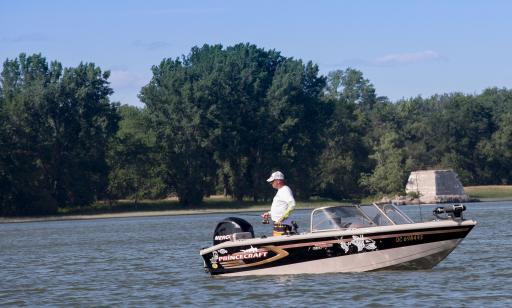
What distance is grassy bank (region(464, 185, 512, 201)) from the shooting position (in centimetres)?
11494

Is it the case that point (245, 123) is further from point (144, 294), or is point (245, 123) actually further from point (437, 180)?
point (144, 294)

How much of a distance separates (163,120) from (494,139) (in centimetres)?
4171

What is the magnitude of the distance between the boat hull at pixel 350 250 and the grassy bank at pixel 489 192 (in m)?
90.9

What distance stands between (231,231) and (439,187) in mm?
83182

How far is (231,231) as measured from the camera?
24.9 metres

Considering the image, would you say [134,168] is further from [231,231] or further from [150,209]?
[231,231]

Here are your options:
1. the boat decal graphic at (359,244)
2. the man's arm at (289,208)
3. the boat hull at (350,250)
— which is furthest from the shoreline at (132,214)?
the boat decal graphic at (359,244)

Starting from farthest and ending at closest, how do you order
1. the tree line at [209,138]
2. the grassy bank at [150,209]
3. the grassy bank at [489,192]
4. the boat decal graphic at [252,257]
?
the grassy bank at [489,192]
the tree line at [209,138]
the grassy bank at [150,209]
the boat decal graphic at [252,257]

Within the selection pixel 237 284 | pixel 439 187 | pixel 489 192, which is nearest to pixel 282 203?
pixel 237 284

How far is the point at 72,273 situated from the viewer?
29.8 metres

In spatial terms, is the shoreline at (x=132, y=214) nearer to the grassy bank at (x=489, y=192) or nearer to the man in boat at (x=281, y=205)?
the grassy bank at (x=489, y=192)

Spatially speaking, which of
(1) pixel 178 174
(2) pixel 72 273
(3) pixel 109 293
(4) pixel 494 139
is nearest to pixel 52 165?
(1) pixel 178 174

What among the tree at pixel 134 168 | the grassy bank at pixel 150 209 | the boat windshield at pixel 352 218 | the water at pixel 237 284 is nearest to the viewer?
the water at pixel 237 284

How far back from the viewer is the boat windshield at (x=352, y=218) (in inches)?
945
